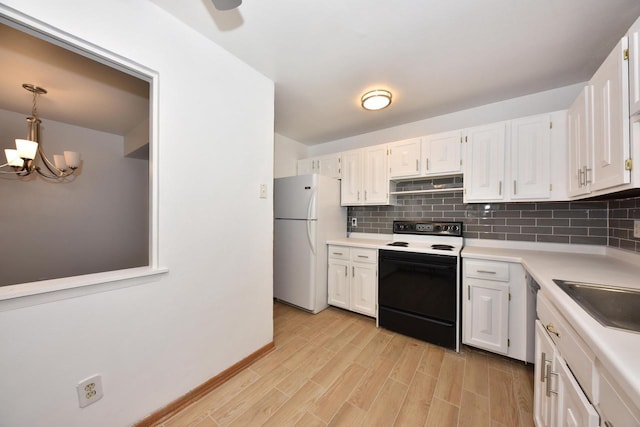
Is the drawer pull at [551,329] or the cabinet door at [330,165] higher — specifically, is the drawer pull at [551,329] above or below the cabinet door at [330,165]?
below

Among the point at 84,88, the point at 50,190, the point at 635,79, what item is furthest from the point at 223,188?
the point at 50,190

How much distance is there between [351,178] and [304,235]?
983mm

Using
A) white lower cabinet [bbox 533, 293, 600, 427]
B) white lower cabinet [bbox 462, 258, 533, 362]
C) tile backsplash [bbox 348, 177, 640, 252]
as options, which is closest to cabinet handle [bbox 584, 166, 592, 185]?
tile backsplash [bbox 348, 177, 640, 252]

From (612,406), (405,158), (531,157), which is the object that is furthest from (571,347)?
(405,158)

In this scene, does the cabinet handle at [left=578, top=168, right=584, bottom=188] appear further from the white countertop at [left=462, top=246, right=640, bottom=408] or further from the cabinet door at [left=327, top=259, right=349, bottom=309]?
the cabinet door at [left=327, top=259, right=349, bottom=309]

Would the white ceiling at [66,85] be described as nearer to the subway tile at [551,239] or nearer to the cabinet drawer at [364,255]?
the cabinet drawer at [364,255]

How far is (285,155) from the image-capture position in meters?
3.41

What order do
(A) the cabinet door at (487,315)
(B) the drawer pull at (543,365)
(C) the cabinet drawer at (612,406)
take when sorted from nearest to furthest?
(C) the cabinet drawer at (612,406), (B) the drawer pull at (543,365), (A) the cabinet door at (487,315)

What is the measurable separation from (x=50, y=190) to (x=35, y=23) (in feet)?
8.91

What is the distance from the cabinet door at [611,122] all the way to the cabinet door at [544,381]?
2.71 ft

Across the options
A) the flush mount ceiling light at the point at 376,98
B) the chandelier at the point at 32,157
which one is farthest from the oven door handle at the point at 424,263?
the chandelier at the point at 32,157

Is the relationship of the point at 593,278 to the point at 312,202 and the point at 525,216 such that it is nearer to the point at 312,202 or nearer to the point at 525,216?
the point at 525,216

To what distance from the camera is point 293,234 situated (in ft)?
9.56

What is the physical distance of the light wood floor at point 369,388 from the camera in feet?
4.50
